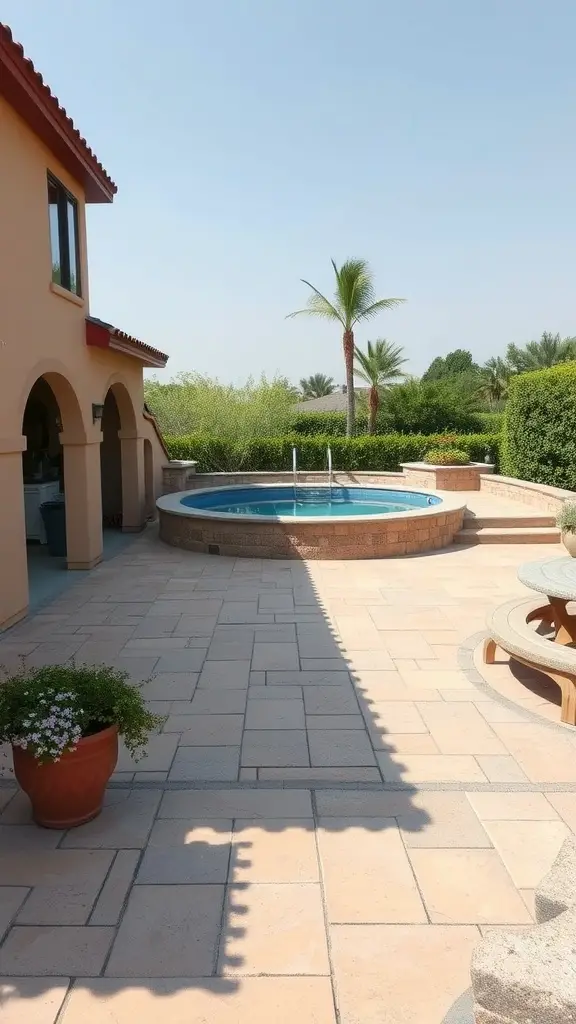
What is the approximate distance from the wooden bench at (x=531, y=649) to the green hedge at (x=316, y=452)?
48.7ft

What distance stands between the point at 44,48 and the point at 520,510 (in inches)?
441

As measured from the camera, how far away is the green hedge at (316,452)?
20.7 metres

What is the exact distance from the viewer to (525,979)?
1.68m

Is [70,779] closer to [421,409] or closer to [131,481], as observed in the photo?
[131,481]

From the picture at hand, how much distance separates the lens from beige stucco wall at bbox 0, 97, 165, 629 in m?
7.28

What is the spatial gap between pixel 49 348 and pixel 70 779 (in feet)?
21.2

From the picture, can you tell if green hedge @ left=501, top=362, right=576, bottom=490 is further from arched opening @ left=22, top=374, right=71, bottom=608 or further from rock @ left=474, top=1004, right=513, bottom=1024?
rock @ left=474, top=1004, right=513, bottom=1024

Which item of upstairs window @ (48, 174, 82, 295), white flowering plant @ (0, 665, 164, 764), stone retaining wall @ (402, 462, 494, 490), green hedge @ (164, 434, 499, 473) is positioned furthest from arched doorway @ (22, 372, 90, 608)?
stone retaining wall @ (402, 462, 494, 490)

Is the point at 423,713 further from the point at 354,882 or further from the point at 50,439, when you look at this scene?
the point at 50,439

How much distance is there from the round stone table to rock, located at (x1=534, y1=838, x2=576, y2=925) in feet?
10.2

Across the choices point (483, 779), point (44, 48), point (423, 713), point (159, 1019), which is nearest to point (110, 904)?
point (159, 1019)

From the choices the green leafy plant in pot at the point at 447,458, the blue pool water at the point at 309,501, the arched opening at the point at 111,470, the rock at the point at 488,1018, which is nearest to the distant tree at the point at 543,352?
the green leafy plant in pot at the point at 447,458

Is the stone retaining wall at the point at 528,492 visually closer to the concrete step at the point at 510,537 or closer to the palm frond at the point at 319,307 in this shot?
the concrete step at the point at 510,537

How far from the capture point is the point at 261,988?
8.34ft
